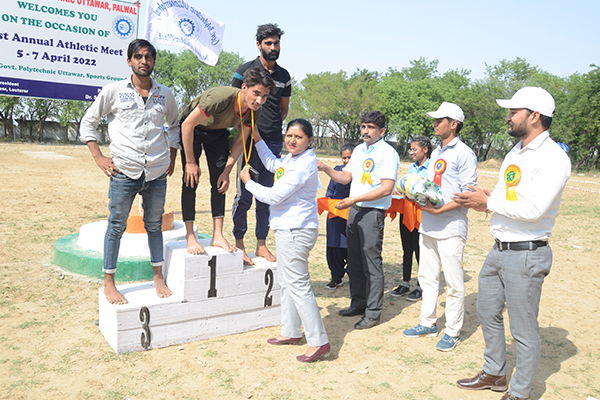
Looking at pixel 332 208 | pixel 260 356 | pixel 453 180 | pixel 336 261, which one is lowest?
pixel 260 356

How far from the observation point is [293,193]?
418 cm

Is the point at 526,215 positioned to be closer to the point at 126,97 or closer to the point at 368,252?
the point at 368,252

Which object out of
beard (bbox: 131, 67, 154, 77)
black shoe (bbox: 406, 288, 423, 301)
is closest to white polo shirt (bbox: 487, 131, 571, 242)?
black shoe (bbox: 406, 288, 423, 301)

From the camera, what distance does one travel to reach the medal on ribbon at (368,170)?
195 inches

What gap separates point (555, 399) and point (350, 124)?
172 ft

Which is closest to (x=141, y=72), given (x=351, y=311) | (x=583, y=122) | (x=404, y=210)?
(x=351, y=311)

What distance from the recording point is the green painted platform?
613 centimetres

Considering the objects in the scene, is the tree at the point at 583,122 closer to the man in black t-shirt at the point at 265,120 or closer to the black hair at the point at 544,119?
the man in black t-shirt at the point at 265,120

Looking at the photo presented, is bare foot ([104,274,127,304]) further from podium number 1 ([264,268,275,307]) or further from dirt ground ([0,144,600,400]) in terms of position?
podium number 1 ([264,268,275,307])

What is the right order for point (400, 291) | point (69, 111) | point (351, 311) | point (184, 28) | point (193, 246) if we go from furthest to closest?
1. point (69, 111)
2. point (184, 28)
3. point (400, 291)
4. point (351, 311)
5. point (193, 246)

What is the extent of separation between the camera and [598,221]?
42.4 ft

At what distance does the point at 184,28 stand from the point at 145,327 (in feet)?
17.8

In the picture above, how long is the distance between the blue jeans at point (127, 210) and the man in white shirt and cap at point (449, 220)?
2.49 m

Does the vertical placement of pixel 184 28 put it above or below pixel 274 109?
above
